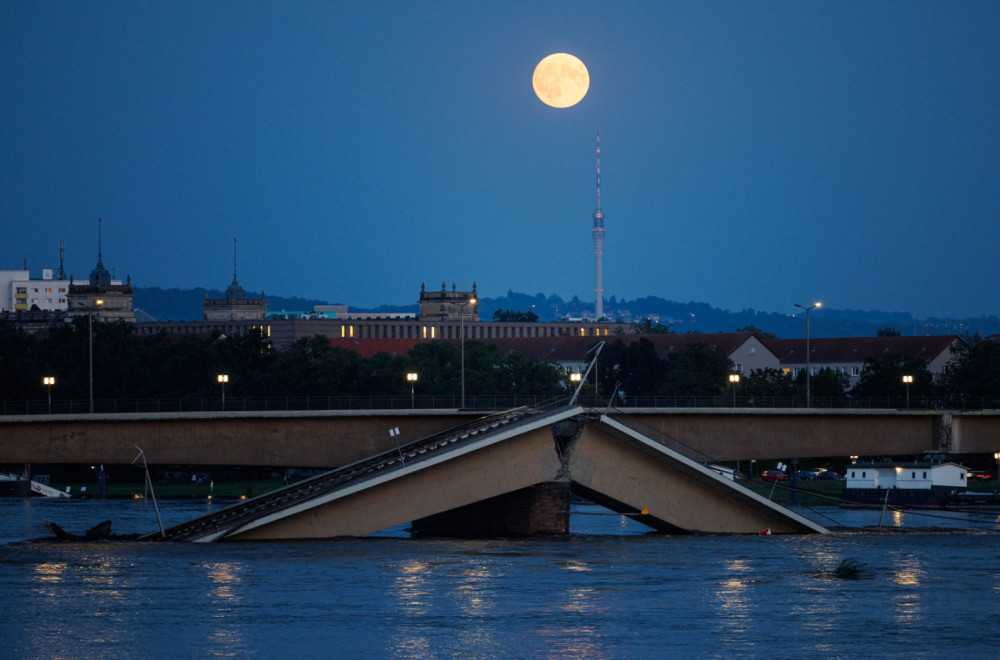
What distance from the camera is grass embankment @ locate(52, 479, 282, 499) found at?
391ft

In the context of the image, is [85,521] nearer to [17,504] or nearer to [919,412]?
[17,504]

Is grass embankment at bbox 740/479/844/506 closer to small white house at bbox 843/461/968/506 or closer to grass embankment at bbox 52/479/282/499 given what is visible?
small white house at bbox 843/461/968/506

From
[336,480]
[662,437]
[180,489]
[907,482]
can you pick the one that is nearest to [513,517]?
[662,437]

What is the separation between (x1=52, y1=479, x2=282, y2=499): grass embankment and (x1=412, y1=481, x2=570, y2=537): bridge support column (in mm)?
40007

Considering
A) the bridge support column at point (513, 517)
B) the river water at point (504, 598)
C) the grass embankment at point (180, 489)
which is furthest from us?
the grass embankment at point (180, 489)

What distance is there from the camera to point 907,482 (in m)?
115

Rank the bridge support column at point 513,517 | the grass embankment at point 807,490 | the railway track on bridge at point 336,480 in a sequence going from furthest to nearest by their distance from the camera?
the grass embankment at point 807,490 < the bridge support column at point 513,517 < the railway track on bridge at point 336,480

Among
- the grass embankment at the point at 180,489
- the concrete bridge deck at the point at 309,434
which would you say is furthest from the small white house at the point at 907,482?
the grass embankment at the point at 180,489

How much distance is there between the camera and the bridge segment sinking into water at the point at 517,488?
2685 inches

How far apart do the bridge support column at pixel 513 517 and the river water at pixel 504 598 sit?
1473mm

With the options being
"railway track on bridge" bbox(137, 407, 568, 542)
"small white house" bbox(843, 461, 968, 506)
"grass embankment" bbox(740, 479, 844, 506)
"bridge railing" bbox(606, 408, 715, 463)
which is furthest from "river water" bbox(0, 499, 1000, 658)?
"small white house" bbox(843, 461, 968, 506)

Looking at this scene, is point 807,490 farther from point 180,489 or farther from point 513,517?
point 513,517

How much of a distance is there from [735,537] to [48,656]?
37.0m

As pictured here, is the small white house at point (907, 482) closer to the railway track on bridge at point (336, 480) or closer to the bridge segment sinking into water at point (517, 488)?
the bridge segment sinking into water at point (517, 488)
